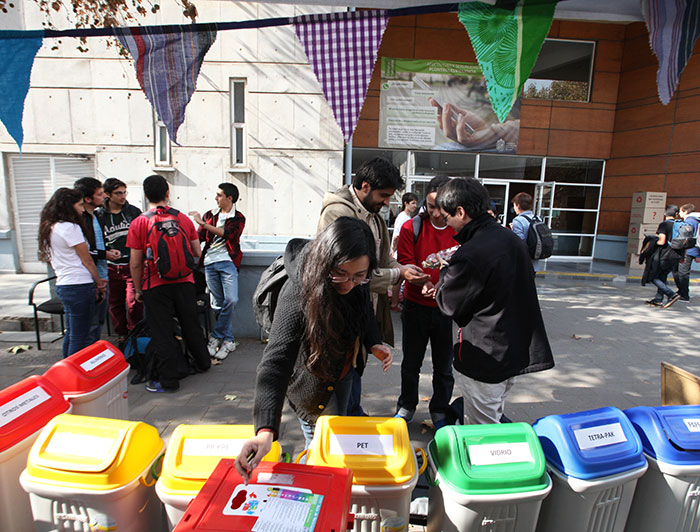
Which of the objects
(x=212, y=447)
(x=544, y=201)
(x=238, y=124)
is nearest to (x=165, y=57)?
(x=212, y=447)

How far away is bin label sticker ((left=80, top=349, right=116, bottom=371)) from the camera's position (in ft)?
7.26

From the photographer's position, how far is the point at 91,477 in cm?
147

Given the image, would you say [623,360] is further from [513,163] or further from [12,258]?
[12,258]

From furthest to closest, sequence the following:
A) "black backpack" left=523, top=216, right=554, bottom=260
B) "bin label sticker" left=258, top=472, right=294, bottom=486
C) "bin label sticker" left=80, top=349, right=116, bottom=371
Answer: "black backpack" left=523, top=216, right=554, bottom=260 → "bin label sticker" left=80, top=349, right=116, bottom=371 → "bin label sticker" left=258, top=472, right=294, bottom=486

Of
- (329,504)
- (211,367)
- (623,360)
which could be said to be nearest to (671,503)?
(329,504)

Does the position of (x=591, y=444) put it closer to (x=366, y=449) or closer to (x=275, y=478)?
(x=366, y=449)

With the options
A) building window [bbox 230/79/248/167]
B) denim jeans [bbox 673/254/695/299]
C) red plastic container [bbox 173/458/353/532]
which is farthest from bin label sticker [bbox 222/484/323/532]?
denim jeans [bbox 673/254/695/299]

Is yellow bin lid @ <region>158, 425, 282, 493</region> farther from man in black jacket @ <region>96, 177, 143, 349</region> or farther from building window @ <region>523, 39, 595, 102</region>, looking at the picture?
building window @ <region>523, 39, 595, 102</region>

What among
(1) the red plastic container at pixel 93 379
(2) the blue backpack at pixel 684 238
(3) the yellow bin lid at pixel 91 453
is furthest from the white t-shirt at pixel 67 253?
(2) the blue backpack at pixel 684 238

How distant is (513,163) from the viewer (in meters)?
12.2

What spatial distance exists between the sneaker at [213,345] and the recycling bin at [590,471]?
11.8ft

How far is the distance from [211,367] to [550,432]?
11.2ft

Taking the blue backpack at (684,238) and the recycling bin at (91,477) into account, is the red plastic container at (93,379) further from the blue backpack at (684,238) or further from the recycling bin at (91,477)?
the blue backpack at (684,238)

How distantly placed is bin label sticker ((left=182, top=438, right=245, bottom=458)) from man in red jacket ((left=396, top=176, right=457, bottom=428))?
1730mm
